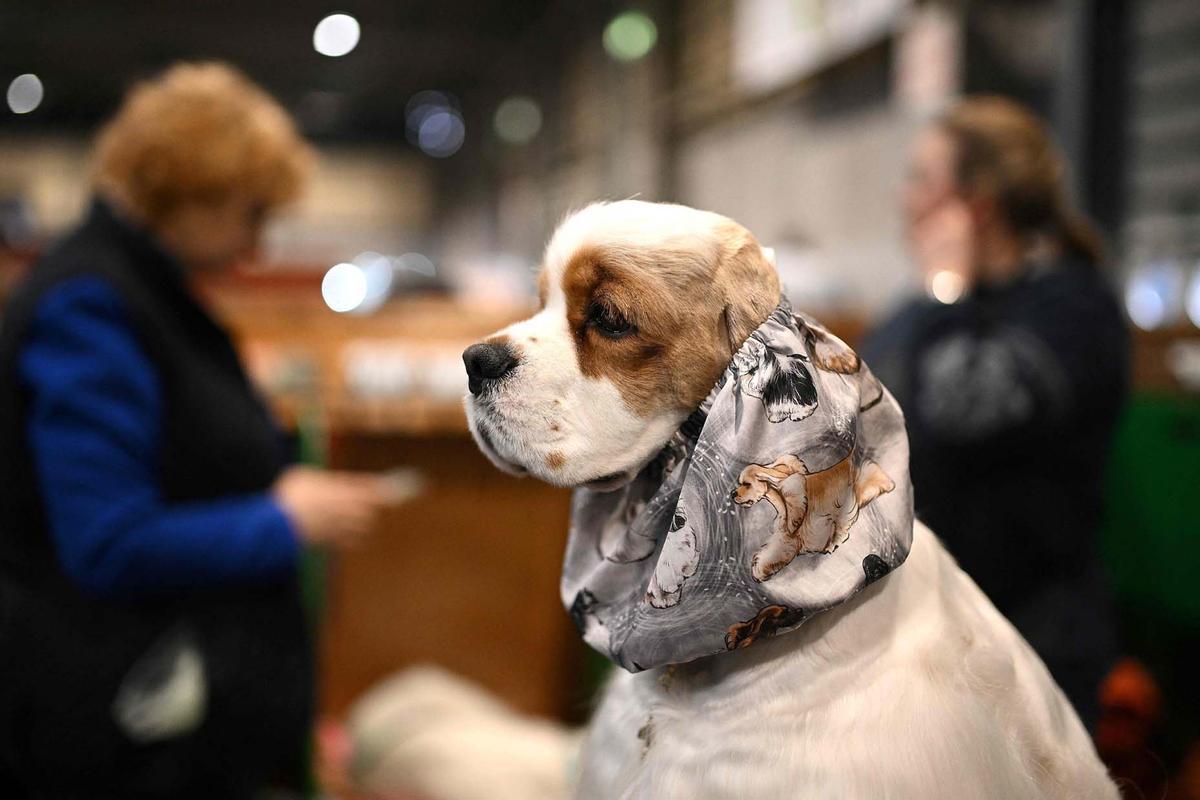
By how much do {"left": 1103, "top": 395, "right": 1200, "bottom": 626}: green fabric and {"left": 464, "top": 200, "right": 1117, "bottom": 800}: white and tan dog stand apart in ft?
5.46

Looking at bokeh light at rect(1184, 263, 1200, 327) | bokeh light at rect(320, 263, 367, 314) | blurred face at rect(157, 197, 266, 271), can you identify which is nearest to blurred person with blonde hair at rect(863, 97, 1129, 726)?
blurred face at rect(157, 197, 266, 271)

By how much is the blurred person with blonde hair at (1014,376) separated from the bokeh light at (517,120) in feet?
29.2

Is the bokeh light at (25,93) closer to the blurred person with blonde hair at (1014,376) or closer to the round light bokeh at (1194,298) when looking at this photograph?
the round light bokeh at (1194,298)

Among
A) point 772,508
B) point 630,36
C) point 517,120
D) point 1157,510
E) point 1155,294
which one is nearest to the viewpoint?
point 772,508

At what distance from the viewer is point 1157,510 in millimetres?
2438

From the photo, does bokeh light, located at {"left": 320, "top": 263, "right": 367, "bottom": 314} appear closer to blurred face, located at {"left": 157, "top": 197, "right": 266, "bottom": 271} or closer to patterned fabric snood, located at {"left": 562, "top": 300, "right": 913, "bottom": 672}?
blurred face, located at {"left": 157, "top": 197, "right": 266, "bottom": 271}

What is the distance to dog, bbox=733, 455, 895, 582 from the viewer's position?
0.80m

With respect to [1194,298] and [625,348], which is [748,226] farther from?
[1194,298]

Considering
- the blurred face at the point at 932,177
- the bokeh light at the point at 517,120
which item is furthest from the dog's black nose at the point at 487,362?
the bokeh light at the point at 517,120

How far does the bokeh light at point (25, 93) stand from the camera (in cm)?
895

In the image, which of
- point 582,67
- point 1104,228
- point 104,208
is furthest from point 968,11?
point 582,67

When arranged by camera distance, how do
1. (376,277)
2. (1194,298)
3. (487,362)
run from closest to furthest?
(487,362), (1194,298), (376,277)

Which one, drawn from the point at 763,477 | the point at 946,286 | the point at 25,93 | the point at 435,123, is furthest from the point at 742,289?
the point at 435,123

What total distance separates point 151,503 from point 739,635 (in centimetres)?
104
